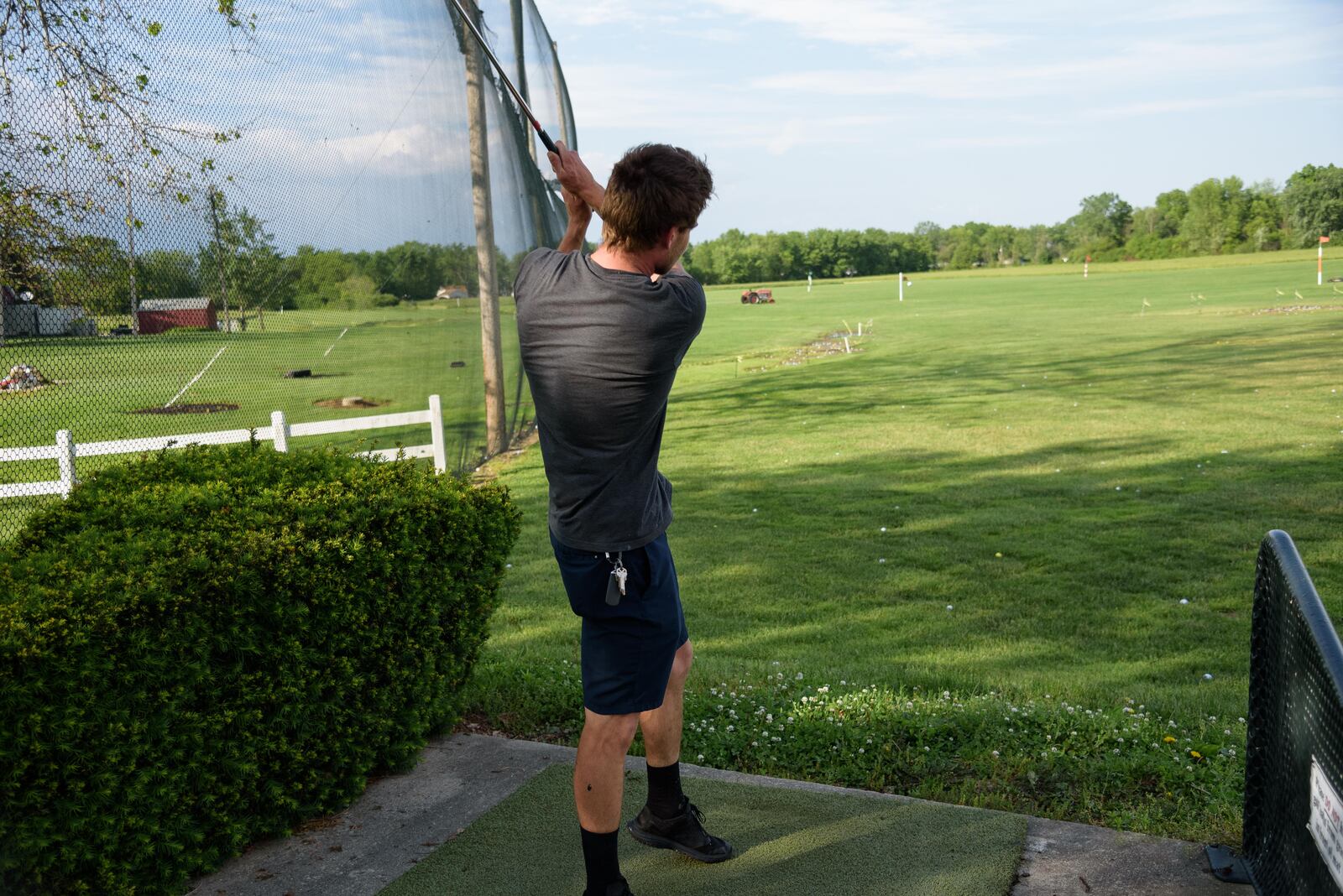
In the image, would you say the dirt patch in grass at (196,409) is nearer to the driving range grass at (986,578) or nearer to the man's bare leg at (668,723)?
the driving range grass at (986,578)

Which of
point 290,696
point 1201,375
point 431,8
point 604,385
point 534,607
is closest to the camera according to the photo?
point 604,385

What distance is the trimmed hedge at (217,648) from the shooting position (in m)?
2.43

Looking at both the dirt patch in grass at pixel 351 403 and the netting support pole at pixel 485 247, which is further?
the netting support pole at pixel 485 247

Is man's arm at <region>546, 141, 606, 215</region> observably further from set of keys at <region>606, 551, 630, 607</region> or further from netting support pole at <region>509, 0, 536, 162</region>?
netting support pole at <region>509, 0, 536, 162</region>

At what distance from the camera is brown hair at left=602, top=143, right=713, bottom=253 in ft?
8.07

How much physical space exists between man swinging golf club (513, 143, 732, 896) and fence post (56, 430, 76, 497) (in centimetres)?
235

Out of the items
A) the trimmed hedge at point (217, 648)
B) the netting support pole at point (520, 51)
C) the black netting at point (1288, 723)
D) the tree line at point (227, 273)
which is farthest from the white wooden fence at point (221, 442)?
the netting support pole at point (520, 51)

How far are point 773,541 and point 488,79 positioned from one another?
14.9 ft

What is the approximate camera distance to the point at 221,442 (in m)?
5.31

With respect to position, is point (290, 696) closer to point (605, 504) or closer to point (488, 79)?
point (605, 504)

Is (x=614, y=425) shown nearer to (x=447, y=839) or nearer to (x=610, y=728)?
(x=610, y=728)

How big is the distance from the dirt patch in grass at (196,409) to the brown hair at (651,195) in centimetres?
295

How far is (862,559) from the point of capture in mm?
7316

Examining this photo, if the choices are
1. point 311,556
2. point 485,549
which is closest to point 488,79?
point 485,549
